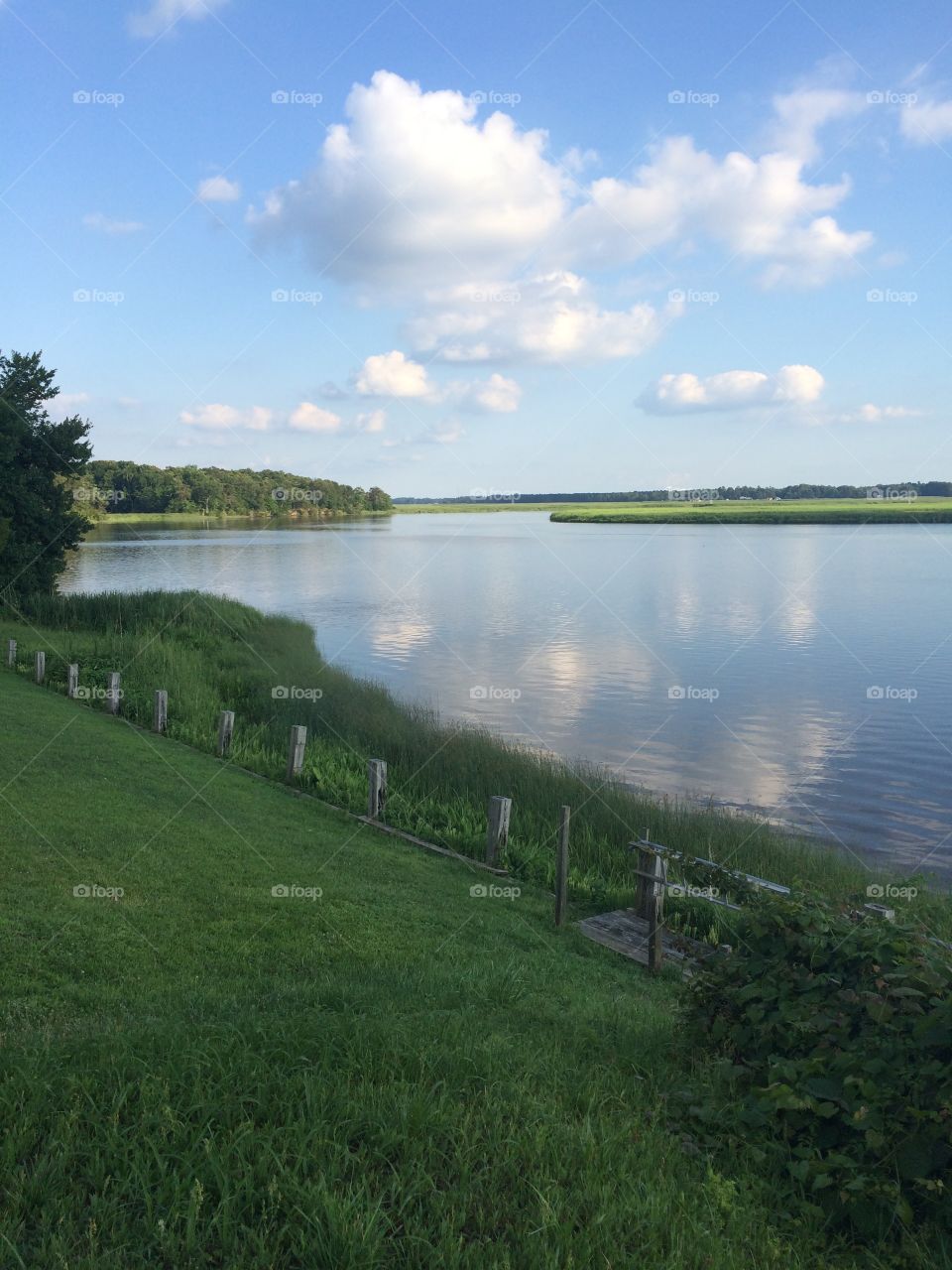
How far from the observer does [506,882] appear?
43.0ft

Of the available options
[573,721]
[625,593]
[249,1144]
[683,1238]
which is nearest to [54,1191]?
[249,1144]

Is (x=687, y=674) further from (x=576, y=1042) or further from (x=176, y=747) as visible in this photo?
(x=576, y=1042)

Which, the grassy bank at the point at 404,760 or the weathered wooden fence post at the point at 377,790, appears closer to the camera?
the grassy bank at the point at 404,760

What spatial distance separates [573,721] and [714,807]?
861 cm

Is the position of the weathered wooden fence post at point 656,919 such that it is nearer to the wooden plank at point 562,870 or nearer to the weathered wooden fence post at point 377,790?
the wooden plank at point 562,870

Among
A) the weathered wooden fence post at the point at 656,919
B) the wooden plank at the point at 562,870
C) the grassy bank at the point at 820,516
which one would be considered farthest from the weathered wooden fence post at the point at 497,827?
the grassy bank at the point at 820,516

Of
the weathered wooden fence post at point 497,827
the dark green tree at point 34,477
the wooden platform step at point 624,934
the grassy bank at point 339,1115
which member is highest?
the dark green tree at point 34,477

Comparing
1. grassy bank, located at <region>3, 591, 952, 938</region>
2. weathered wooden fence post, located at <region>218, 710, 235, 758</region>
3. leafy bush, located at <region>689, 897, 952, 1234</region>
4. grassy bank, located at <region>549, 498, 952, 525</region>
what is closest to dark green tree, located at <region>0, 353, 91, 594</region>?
grassy bank, located at <region>3, 591, 952, 938</region>

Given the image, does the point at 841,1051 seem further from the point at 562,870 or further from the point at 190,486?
the point at 190,486

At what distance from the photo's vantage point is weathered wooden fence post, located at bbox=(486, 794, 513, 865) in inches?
537

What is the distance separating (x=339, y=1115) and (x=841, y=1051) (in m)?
2.57

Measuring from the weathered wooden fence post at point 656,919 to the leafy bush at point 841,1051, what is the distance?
4147mm

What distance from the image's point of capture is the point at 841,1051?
441cm

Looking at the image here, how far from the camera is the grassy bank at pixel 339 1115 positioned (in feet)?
10.8
